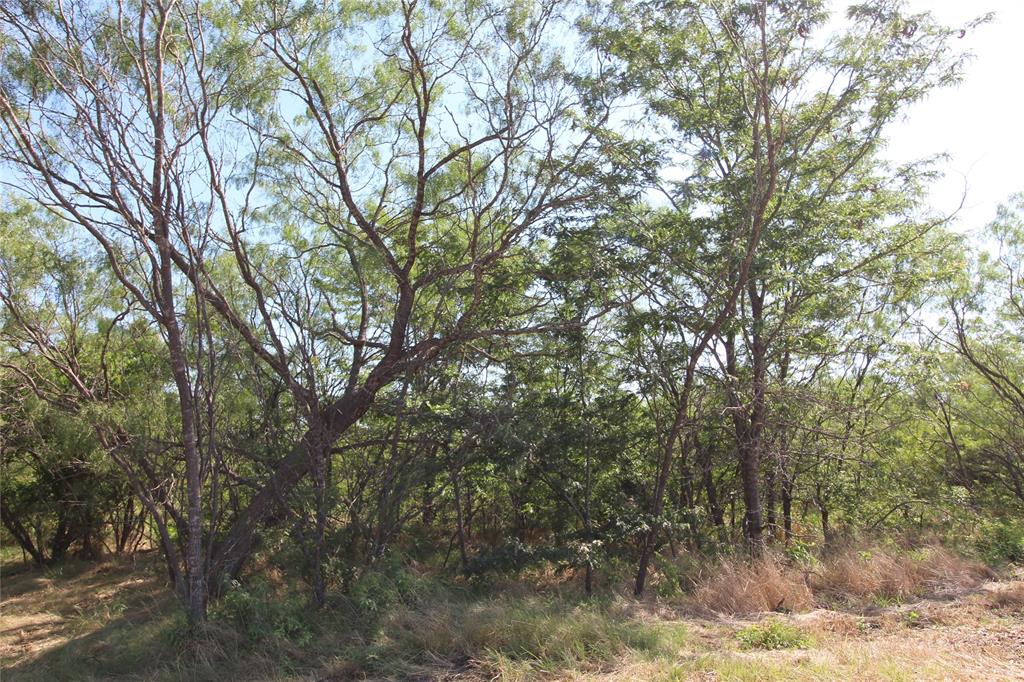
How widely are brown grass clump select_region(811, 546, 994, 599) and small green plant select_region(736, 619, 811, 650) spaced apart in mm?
2333

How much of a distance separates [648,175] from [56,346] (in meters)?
8.84

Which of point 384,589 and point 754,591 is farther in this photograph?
point 754,591

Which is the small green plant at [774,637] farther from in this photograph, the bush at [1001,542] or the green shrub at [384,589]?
the bush at [1001,542]

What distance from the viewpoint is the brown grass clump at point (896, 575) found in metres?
8.31

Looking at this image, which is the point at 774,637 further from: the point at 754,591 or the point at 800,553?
the point at 800,553

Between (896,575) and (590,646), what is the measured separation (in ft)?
15.4

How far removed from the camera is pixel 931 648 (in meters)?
5.88

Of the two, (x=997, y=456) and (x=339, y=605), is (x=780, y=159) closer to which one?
(x=339, y=605)

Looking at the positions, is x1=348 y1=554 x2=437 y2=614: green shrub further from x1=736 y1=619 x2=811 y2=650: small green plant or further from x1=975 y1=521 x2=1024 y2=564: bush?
x1=975 y1=521 x2=1024 y2=564: bush

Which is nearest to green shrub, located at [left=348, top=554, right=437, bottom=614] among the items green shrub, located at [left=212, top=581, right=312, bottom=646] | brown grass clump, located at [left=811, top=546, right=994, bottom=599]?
green shrub, located at [left=212, top=581, right=312, bottom=646]

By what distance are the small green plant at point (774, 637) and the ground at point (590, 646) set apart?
0.11ft

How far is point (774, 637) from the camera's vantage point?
6277 mm

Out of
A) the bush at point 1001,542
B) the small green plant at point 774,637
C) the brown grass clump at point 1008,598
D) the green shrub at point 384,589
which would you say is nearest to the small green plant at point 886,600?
the brown grass clump at point 1008,598

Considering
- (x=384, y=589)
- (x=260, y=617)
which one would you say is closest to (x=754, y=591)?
(x=384, y=589)
